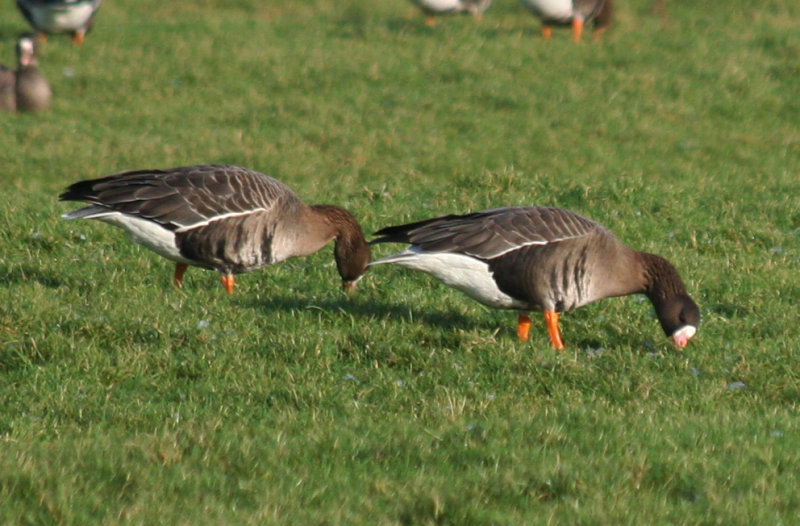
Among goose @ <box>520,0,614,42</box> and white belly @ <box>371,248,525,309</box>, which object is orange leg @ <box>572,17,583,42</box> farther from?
white belly @ <box>371,248,525,309</box>

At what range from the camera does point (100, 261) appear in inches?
424

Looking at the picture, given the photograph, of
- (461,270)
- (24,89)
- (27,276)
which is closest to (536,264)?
(461,270)

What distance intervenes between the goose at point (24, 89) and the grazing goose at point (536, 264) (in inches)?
460

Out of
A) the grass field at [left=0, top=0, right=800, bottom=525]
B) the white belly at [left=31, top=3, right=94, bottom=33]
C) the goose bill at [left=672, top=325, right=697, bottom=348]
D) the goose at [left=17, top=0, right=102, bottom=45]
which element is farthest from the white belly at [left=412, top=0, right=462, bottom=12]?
the goose bill at [left=672, top=325, right=697, bottom=348]

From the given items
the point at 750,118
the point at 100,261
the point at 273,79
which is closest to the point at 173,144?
the point at 273,79

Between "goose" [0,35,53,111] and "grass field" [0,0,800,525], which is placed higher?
"goose" [0,35,53,111]

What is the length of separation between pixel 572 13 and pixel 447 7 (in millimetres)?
2962

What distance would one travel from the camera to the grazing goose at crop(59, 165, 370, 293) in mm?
9844

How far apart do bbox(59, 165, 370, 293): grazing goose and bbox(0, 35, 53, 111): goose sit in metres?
9.60

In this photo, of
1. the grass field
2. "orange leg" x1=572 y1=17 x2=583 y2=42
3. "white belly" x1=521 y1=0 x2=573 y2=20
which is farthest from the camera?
"orange leg" x1=572 y1=17 x2=583 y2=42

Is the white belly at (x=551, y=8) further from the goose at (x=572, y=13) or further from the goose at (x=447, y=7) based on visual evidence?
the goose at (x=447, y=7)

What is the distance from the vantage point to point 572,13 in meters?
23.8

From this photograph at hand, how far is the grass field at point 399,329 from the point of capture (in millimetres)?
6137

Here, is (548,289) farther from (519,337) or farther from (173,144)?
(173,144)
